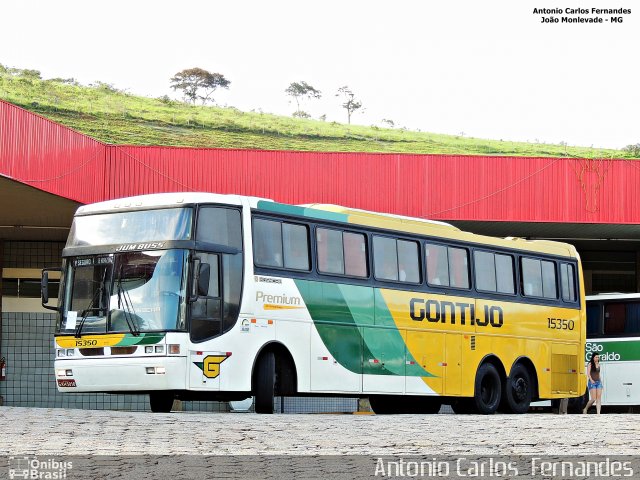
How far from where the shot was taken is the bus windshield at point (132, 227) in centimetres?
1748

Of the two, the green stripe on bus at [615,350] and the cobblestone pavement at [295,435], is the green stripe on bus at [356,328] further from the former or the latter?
the green stripe on bus at [615,350]

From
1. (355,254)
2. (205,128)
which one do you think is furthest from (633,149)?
(355,254)

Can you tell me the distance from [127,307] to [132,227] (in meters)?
1.25

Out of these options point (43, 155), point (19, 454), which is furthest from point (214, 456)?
point (43, 155)

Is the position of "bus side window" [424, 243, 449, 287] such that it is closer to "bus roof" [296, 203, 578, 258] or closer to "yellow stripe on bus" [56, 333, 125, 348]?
"bus roof" [296, 203, 578, 258]

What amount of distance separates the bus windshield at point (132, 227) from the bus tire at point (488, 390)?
7211mm

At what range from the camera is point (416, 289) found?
20953 millimetres

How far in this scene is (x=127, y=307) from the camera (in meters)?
17.3

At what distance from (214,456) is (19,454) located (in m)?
1.50

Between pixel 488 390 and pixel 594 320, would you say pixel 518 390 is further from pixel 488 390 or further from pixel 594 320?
pixel 594 320

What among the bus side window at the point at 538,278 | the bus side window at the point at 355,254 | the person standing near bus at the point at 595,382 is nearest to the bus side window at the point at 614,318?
the person standing near bus at the point at 595,382

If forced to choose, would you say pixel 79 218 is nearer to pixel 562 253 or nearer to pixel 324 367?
pixel 324 367

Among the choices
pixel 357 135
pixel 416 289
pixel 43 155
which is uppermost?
pixel 357 135

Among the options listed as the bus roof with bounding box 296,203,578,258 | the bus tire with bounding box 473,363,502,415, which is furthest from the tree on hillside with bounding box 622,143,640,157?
the bus tire with bounding box 473,363,502,415
